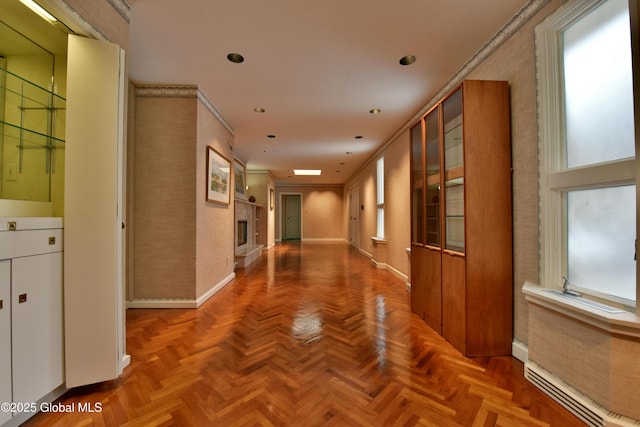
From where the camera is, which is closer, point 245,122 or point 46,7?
point 46,7

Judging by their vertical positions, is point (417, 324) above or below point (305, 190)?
below

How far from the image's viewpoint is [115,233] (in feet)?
5.58

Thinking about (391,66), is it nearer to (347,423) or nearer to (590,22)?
(590,22)

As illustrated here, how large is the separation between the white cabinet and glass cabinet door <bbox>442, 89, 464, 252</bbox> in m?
2.93

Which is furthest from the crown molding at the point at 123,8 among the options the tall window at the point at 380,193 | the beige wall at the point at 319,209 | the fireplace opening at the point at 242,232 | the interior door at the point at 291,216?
the interior door at the point at 291,216

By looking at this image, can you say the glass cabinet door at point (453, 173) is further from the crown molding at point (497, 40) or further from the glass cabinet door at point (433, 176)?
the crown molding at point (497, 40)

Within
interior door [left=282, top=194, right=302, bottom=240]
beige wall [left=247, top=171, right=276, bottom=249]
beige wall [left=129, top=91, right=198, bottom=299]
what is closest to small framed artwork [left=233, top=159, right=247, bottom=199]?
beige wall [left=247, top=171, right=276, bottom=249]

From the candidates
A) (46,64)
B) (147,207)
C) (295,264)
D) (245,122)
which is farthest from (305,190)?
(46,64)

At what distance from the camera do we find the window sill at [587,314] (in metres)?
1.24

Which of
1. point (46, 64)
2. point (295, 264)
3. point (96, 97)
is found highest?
point (46, 64)

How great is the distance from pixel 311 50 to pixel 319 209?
1018 cm

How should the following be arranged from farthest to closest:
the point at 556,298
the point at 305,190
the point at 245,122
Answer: the point at 305,190 → the point at 245,122 → the point at 556,298

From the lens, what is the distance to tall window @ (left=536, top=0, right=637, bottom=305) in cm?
145

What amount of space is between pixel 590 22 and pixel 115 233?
11.0 feet
